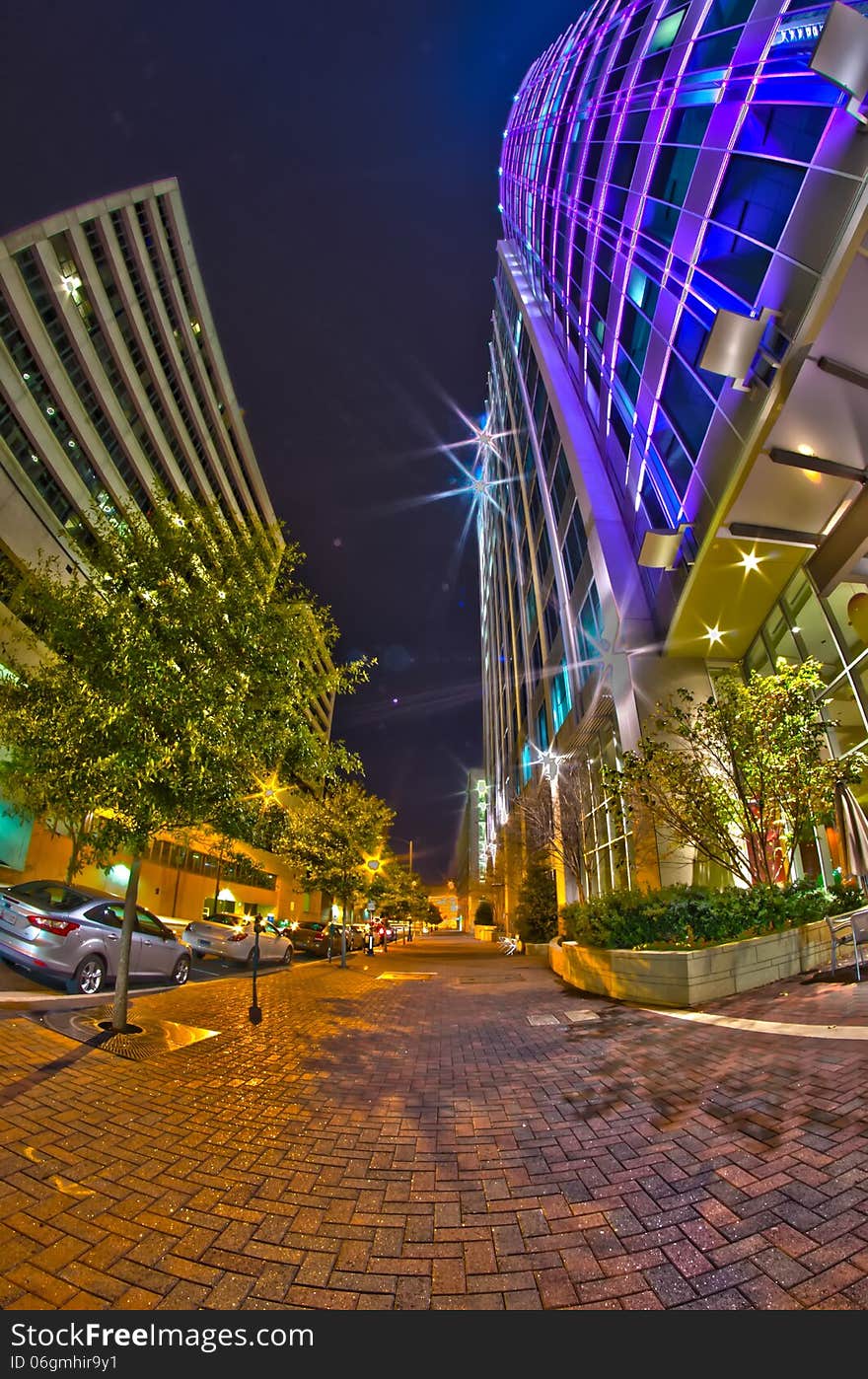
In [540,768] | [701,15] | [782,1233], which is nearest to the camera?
[782,1233]

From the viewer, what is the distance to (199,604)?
27.3 feet

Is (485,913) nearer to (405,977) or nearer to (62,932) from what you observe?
(405,977)

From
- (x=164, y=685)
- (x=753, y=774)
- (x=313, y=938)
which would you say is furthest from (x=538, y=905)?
(x=164, y=685)

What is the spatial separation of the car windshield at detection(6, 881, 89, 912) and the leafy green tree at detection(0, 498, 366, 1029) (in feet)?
5.08

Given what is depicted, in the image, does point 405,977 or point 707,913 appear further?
point 405,977

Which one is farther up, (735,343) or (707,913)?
(735,343)

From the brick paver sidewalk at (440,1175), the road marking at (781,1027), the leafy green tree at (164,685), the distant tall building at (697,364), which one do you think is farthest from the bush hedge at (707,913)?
the leafy green tree at (164,685)

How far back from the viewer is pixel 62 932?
855 cm

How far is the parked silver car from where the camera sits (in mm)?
8438

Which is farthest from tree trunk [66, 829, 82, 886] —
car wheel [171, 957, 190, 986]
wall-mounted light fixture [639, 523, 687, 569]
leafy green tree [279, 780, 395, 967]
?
wall-mounted light fixture [639, 523, 687, 569]

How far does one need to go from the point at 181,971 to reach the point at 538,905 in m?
18.6
